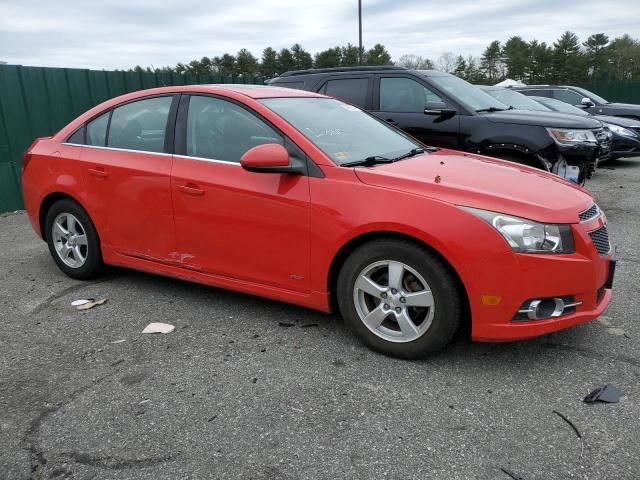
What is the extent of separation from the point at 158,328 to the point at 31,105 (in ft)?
20.2

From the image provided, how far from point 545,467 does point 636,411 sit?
71cm

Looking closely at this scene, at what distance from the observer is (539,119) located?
6.45m

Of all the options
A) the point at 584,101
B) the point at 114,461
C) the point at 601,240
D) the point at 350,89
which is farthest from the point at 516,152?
the point at 584,101

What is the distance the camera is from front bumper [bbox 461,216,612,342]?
2811 millimetres

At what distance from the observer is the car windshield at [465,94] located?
669cm

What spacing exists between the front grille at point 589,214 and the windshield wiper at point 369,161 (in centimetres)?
122

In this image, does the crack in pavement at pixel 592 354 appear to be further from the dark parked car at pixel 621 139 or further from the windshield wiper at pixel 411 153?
the dark parked car at pixel 621 139

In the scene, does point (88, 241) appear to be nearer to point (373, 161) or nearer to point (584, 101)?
point (373, 161)

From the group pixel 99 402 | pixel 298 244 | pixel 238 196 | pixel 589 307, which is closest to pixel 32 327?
pixel 99 402

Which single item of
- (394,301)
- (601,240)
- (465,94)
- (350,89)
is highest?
(350,89)

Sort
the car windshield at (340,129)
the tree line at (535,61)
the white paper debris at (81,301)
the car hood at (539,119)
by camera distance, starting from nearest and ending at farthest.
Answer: the car windshield at (340,129), the white paper debris at (81,301), the car hood at (539,119), the tree line at (535,61)

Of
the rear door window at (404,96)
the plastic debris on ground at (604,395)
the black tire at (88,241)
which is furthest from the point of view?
the rear door window at (404,96)

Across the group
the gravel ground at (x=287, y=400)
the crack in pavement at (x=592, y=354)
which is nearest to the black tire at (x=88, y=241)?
the gravel ground at (x=287, y=400)

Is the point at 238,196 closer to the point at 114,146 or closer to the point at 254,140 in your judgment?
the point at 254,140
